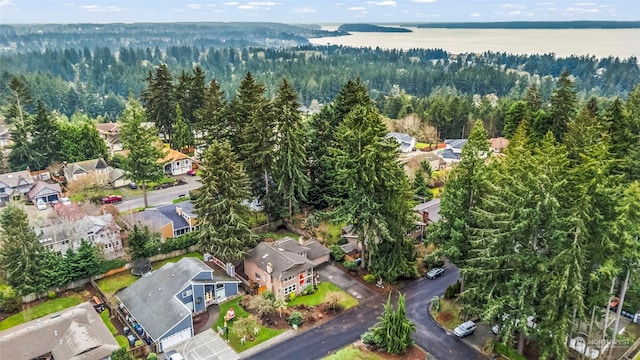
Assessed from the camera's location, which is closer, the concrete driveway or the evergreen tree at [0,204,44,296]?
the evergreen tree at [0,204,44,296]

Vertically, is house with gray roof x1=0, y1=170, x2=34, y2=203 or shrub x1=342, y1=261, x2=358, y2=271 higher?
house with gray roof x1=0, y1=170, x2=34, y2=203

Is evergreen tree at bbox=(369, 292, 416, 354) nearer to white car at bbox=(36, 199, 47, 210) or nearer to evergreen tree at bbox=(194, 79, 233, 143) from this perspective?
evergreen tree at bbox=(194, 79, 233, 143)

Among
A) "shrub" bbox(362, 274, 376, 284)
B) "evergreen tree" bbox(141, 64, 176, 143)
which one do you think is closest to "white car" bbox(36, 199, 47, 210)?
"evergreen tree" bbox(141, 64, 176, 143)

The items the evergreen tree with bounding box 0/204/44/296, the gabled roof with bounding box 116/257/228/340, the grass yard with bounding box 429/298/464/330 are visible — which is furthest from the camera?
the evergreen tree with bounding box 0/204/44/296

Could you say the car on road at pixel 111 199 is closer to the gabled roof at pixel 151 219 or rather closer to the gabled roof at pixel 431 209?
the gabled roof at pixel 151 219

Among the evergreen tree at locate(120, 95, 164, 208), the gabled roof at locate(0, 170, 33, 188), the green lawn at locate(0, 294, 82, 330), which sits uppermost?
the evergreen tree at locate(120, 95, 164, 208)

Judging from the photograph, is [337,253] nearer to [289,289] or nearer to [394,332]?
[289,289]

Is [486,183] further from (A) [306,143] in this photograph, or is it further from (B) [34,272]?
(B) [34,272]
